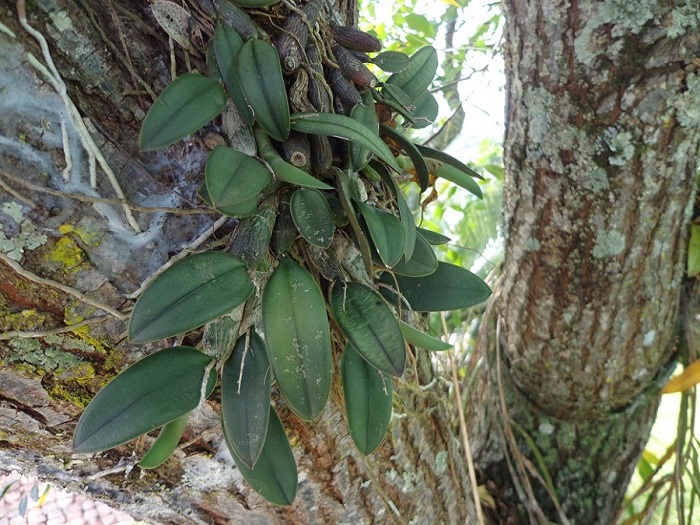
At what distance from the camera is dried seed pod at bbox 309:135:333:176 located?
1.46 ft

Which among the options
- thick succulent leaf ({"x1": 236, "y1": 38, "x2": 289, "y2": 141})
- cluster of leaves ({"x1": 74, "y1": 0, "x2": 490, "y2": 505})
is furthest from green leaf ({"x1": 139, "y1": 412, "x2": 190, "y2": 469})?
thick succulent leaf ({"x1": 236, "y1": 38, "x2": 289, "y2": 141})

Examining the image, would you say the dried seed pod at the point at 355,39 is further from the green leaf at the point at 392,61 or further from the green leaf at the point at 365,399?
the green leaf at the point at 365,399

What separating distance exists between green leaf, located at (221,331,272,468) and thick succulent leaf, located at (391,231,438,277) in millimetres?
135

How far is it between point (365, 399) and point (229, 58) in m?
0.29

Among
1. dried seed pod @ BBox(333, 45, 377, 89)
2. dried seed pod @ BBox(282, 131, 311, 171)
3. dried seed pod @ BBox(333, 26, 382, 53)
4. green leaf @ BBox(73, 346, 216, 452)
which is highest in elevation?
dried seed pod @ BBox(333, 26, 382, 53)

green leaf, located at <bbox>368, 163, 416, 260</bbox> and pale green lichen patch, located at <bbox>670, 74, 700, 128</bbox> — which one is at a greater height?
pale green lichen patch, located at <bbox>670, 74, 700, 128</bbox>

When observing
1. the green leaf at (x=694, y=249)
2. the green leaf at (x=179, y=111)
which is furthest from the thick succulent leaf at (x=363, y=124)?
the green leaf at (x=694, y=249)

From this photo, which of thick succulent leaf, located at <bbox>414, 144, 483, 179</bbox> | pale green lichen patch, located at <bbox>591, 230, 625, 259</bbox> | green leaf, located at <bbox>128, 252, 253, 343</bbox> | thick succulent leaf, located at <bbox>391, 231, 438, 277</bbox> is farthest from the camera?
pale green lichen patch, located at <bbox>591, 230, 625, 259</bbox>

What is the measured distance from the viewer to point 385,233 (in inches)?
16.8

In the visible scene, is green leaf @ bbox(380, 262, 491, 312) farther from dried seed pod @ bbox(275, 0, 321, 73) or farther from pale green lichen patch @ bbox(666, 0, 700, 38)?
pale green lichen patch @ bbox(666, 0, 700, 38)

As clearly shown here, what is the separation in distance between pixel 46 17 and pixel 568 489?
0.95 metres

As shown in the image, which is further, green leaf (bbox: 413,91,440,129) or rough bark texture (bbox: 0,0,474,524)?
green leaf (bbox: 413,91,440,129)

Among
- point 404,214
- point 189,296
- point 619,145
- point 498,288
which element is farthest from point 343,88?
point 498,288

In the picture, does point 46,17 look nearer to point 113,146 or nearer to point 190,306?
point 113,146
